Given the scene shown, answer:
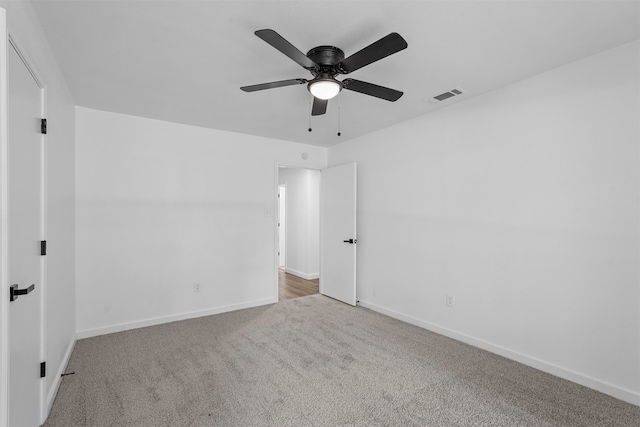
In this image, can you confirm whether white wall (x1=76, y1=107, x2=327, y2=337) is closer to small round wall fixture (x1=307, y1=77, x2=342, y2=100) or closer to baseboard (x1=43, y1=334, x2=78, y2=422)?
baseboard (x1=43, y1=334, x2=78, y2=422)

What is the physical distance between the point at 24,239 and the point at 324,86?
195cm

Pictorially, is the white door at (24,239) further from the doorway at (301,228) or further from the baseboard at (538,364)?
the doorway at (301,228)

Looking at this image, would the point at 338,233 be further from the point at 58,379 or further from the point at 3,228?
the point at 3,228

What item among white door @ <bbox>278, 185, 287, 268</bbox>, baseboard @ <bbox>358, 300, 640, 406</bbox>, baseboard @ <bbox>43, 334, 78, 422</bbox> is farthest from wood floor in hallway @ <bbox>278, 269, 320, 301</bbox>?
baseboard @ <bbox>43, 334, 78, 422</bbox>

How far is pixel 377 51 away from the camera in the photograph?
5.58 ft

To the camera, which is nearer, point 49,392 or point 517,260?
point 49,392

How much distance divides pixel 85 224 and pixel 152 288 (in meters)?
1.01

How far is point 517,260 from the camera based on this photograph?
2.77 m

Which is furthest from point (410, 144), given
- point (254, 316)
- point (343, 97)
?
point (254, 316)

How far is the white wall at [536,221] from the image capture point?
7.24ft

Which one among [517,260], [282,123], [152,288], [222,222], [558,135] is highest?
[282,123]

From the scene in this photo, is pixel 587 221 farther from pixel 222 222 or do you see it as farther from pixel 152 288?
pixel 152 288

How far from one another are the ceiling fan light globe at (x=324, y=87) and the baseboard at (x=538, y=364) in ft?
9.03

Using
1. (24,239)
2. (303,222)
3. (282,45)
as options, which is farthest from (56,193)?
(303,222)
